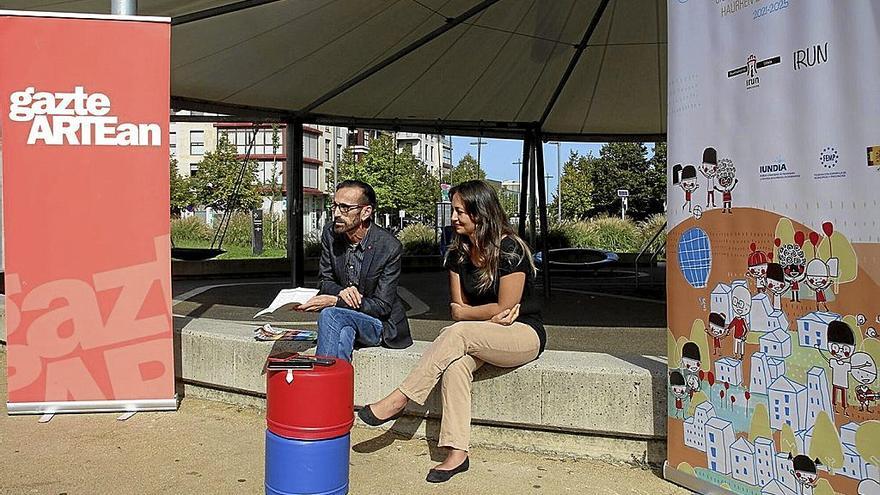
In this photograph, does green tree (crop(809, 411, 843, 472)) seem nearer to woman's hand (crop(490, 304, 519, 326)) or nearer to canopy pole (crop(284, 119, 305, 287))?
woman's hand (crop(490, 304, 519, 326))

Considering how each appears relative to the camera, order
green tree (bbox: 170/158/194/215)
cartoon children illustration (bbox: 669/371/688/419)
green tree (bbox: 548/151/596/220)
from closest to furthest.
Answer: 1. cartoon children illustration (bbox: 669/371/688/419)
2. green tree (bbox: 170/158/194/215)
3. green tree (bbox: 548/151/596/220)

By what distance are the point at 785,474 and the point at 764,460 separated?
11cm

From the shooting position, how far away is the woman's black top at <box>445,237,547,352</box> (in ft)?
14.8

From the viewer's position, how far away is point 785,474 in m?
3.40

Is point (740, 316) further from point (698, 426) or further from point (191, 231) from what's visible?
point (191, 231)

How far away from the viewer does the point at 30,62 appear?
16.5 feet

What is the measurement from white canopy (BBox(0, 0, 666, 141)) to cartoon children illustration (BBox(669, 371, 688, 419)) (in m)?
5.10

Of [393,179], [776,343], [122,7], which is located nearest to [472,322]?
[776,343]

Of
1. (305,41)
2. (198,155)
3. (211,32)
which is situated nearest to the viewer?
(211,32)

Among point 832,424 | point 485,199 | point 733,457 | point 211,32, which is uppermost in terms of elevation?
point 211,32

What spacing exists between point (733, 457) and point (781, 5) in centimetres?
199

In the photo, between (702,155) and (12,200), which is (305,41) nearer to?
(12,200)

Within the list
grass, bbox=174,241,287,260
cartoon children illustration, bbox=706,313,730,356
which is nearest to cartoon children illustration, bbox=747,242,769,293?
cartoon children illustration, bbox=706,313,730,356

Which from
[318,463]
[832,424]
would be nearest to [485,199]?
[318,463]
